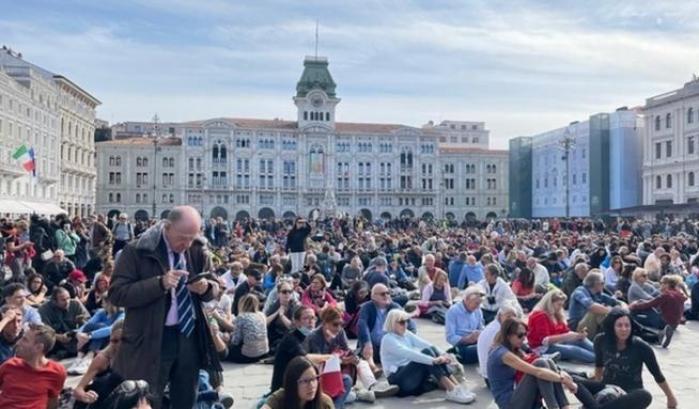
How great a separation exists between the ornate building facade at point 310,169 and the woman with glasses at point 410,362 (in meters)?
66.5

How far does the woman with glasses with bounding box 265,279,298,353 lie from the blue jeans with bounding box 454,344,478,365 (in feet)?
7.47

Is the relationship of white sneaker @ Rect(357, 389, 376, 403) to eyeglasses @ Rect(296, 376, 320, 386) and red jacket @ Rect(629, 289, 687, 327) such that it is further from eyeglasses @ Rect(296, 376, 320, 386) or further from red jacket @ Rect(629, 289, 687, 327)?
red jacket @ Rect(629, 289, 687, 327)

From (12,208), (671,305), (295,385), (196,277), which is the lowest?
(671,305)

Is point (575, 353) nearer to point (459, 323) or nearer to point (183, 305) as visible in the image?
point (459, 323)

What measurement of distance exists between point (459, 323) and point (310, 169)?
71985 millimetres

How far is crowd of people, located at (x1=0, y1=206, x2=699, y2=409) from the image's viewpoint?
3908 mm

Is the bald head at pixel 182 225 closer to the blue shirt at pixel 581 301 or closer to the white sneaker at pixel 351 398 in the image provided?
the white sneaker at pixel 351 398

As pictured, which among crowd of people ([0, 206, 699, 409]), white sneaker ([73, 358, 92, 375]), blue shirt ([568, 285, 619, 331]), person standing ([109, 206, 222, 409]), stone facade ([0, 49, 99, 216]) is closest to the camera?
person standing ([109, 206, 222, 409])

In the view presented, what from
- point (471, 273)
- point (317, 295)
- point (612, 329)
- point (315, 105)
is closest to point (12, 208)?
point (471, 273)

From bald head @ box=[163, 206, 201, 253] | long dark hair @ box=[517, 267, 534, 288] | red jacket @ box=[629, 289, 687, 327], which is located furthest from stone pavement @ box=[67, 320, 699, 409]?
bald head @ box=[163, 206, 201, 253]

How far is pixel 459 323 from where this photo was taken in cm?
869

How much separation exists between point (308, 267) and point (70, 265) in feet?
16.0

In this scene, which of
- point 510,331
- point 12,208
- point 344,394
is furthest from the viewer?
point 12,208

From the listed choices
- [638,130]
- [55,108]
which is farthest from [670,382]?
[55,108]
